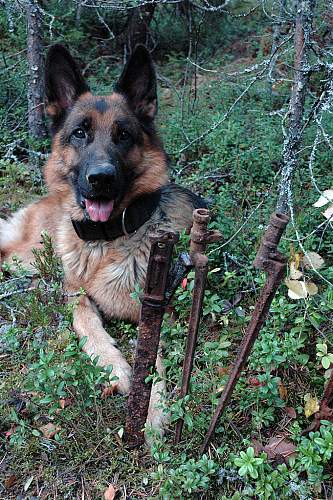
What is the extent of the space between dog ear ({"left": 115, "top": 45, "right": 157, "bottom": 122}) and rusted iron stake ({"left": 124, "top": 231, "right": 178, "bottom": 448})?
2178mm

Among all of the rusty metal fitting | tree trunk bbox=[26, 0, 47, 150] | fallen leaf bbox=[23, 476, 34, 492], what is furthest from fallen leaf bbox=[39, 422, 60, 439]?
tree trunk bbox=[26, 0, 47, 150]

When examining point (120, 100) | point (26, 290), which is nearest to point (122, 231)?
point (26, 290)

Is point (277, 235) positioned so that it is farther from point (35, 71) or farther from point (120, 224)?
point (35, 71)

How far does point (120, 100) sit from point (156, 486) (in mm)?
2740

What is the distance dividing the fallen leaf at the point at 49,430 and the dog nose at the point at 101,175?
1556 mm

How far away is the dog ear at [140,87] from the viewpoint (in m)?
3.62

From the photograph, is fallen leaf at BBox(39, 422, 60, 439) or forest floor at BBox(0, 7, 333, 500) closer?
forest floor at BBox(0, 7, 333, 500)

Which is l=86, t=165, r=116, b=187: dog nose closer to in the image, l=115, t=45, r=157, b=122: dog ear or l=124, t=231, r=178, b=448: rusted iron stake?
l=115, t=45, r=157, b=122: dog ear

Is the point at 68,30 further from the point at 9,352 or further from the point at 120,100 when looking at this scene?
the point at 9,352

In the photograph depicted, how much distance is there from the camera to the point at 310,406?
93.9 inches

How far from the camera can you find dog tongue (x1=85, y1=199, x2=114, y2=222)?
11.1 feet

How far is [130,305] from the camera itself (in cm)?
345

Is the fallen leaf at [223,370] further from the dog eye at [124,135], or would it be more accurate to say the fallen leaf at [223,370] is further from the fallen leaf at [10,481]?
the dog eye at [124,135]

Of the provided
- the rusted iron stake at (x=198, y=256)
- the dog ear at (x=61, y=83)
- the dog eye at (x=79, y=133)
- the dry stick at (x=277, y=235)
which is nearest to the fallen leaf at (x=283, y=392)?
the dry stick at (x=277, y=235)
